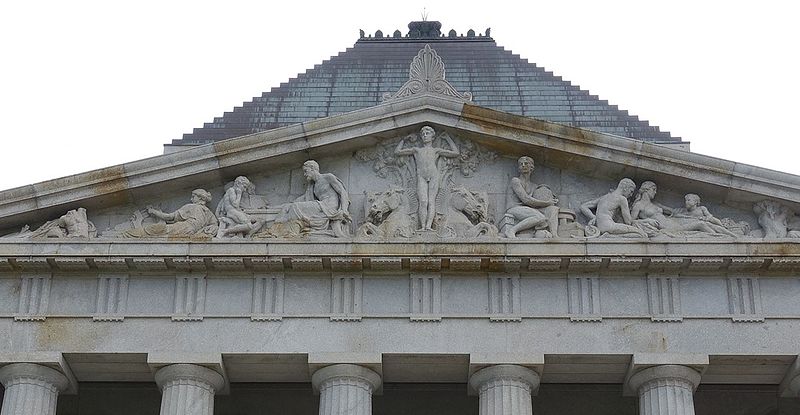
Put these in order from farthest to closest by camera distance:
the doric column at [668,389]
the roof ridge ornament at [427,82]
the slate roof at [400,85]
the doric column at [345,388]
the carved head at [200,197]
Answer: the slate roof at [400,85]
the roof ridge ornament at [427,82]
the carved head at [200,197]
the doric column at [345,388]
the doric column at [668,389]

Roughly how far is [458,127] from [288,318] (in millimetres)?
5466

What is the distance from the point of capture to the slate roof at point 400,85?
4775 cm

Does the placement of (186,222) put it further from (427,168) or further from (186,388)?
(427,168)

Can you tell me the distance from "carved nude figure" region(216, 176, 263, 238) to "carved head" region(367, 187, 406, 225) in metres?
2.35

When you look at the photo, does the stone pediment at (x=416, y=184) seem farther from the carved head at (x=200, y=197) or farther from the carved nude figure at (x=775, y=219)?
the carved head at (x=200, y=197)

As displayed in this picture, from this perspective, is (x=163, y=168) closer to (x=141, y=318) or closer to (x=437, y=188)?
(x=141, y=318)

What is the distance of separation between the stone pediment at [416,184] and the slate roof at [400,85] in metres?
8.98

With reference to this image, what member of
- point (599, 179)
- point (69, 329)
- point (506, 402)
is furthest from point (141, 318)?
point (599, 179)

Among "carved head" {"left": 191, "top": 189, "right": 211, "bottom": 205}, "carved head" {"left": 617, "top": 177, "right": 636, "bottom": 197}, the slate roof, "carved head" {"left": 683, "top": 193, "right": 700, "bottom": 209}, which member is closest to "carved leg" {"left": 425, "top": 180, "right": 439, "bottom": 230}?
"carved head" {"left": 617, "top": 177, "right": 636, "bottom": 197}

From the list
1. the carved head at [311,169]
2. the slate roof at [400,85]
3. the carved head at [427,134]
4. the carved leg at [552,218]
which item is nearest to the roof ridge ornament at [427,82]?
the carved head at [427,134]

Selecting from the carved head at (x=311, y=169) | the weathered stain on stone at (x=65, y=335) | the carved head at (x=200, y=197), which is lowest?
the weathered stain on stone at (x=65, y=335)

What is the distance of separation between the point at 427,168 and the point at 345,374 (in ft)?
15.7

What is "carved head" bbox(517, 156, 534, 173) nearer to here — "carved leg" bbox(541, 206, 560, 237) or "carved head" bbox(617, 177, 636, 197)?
"carved leg" bbox(541, 206, 560, 237)

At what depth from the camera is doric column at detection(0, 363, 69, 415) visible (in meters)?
36.2
